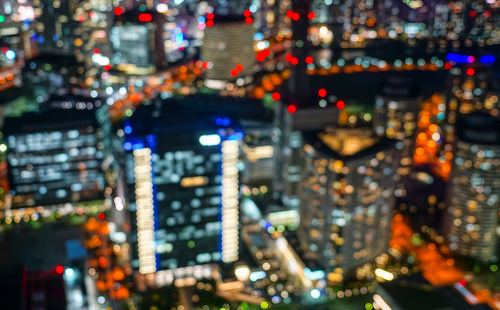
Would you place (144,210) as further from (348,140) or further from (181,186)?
(348,140)

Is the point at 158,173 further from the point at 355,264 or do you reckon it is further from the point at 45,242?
the point at 355,264

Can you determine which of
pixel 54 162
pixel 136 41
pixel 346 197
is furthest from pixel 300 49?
pixel 136 41

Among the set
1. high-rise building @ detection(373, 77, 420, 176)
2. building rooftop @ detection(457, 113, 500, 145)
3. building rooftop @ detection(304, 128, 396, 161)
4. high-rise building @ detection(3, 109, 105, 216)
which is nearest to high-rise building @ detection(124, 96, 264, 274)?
building rooftop @ detection(304, 128, 396, 161)

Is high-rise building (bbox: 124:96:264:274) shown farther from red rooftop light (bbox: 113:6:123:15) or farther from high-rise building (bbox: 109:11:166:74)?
red rooftop light (bbox: 113:6:123:15)

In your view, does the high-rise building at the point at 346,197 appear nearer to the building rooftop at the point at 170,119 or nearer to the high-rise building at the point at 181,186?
the high-rise building at the point at 181,186

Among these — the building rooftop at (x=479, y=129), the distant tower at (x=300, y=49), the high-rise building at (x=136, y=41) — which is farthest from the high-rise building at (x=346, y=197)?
the high-rise building at (x=136, y=41)

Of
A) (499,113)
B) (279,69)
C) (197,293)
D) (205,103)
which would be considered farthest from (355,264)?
(279,69)
